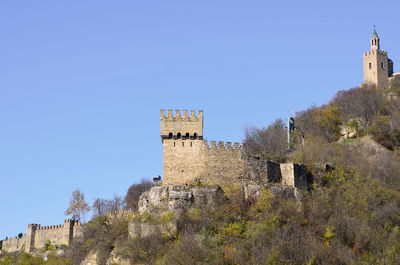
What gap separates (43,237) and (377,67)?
48847 millimetres

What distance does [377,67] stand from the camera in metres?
98.9

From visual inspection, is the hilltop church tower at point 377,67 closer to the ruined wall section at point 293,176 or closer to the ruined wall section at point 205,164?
the ruined wall section at point 293,176

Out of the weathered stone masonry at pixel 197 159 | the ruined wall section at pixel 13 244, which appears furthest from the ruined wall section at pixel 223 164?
the ruined wall section at pixel 13 244

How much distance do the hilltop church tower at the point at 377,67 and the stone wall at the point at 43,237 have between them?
43.8 m

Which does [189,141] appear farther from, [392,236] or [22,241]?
[22,241]

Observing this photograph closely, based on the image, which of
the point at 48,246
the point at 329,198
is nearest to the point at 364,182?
the point at 329,198

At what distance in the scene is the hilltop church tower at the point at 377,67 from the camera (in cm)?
9762

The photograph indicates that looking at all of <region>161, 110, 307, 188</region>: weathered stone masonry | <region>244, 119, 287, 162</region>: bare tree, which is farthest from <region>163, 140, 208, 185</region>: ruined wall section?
<region>244, 119, 287, 162</region>: bare tree

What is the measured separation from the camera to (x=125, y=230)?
5503 centimetres

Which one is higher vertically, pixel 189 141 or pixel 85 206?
pixel 189 141

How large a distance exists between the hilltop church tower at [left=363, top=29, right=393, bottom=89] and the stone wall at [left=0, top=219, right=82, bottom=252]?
144ft

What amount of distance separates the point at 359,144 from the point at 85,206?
1101 inches

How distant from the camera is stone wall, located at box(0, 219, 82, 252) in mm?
77375

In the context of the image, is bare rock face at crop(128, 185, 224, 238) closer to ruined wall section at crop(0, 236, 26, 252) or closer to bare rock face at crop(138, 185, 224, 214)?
bare rock face at crop(138, 185, 224, 214)
